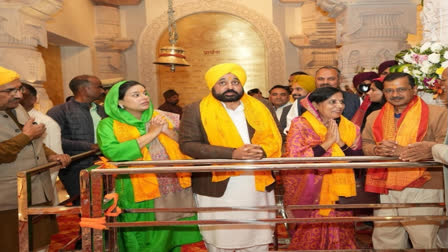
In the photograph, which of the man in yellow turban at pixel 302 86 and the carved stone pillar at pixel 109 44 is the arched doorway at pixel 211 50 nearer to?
the carved stone pillar at pixel 109 44

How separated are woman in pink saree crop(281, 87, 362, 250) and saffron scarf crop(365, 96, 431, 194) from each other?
180 mm

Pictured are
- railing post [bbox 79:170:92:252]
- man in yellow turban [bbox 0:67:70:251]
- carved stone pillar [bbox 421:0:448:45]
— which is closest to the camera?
railing post [bbox 79:170:92:252]

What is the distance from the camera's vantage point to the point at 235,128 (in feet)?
9.84

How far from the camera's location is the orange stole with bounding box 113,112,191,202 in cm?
300

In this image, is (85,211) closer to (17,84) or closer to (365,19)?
(17,84)

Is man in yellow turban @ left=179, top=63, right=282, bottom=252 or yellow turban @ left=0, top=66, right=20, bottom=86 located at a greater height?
yellow turban @ left=0, top=66, right=20, bottom=86

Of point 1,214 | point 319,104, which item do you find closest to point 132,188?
point 1,214

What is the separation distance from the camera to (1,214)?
293cm

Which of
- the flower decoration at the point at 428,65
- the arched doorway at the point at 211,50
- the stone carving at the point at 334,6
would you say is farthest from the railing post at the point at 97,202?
the arched doorway at the point at 211,50

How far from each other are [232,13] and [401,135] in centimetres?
839

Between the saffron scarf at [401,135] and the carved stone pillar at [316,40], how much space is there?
7298mm

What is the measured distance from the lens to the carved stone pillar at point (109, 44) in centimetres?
1013

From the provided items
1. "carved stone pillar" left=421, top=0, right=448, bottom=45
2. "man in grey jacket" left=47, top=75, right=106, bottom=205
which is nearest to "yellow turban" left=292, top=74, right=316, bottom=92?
"carved stone pillar" left=421, top=0, right=448, bottom=45

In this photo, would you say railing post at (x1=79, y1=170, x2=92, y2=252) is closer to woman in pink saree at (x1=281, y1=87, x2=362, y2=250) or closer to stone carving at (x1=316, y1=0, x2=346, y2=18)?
woman in pink saree at (x1=281, y1=87, x2=362, y2=250)
